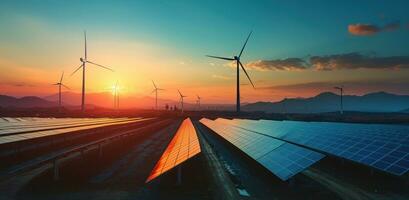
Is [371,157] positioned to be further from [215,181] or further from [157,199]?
[157,199]

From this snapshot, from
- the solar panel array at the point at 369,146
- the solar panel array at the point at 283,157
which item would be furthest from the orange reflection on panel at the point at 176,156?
the solar panel array at the point at 369,146

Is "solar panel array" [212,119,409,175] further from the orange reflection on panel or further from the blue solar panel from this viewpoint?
the orange reflection on panel

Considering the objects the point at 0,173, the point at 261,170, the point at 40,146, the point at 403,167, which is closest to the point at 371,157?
the point at 403,167

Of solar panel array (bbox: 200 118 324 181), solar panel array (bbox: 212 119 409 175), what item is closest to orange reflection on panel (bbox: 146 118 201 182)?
solar panel array (bbox: 200 118 324 181)

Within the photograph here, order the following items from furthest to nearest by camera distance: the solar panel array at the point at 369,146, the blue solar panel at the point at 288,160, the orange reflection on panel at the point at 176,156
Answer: the solar panel array at the point at 369,146
the blue solar panel at the point at 288,160
the orange reflection on panel at the point at 176,156

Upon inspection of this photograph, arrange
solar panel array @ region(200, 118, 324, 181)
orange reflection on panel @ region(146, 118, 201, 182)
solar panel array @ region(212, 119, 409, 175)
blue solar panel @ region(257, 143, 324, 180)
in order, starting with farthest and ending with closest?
solar panel array @ region(212, 119, 409, 175), solar panel array @ region(200, 118, 324, 181), blue solar panel @ region(257, 143, 324, 180), orange reflection on panel @ region(146, 118, 201, 182)

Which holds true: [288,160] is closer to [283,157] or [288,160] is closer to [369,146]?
[283,157]

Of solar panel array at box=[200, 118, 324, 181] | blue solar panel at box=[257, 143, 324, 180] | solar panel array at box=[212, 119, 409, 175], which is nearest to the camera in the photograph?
blue solar panel at box=[257, 143, 324, 180]

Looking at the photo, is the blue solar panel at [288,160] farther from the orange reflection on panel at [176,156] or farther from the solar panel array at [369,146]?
the orange reflection on panel at [176,156]

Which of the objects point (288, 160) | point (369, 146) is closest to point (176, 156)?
point (288, 160)

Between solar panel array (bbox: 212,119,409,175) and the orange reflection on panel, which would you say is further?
solar panel array (bbox: 212,119,409,175)

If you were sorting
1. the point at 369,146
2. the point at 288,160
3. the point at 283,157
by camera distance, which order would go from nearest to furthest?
the point at 288,160 → the point at 283,157 → the point at 369,146
